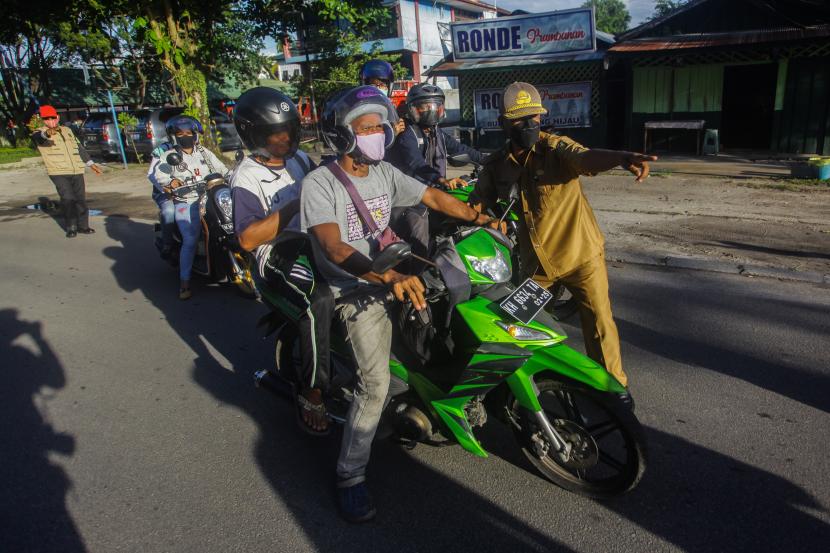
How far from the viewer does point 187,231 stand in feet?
21.4

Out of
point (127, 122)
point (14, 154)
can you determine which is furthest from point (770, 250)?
point (14, 154)

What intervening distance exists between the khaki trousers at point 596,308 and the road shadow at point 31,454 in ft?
9.29

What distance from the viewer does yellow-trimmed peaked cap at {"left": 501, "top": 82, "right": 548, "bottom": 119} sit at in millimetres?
3232

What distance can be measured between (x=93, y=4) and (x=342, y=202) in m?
11.0

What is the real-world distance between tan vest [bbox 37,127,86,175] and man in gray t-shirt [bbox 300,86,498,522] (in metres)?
8.31

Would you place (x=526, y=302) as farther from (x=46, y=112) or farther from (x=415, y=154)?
(x=46, y=112)

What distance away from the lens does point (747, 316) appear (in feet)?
16.2

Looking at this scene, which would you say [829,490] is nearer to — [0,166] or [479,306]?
[479,306]

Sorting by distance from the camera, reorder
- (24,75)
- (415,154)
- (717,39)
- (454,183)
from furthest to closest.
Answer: (24,75) → (717,39) → (415,154) → (454,183)

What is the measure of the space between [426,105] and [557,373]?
3.46 metres

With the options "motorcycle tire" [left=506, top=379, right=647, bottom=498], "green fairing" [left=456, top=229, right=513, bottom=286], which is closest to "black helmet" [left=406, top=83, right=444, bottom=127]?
"green fairing" [left=456, top=229, right=513, bottom=286]

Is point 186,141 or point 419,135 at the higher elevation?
point 186,141

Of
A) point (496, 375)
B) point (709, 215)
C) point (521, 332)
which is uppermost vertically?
point (521, 332)

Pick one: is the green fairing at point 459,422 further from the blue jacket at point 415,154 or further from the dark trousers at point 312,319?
the blue jacket at point 415,154
